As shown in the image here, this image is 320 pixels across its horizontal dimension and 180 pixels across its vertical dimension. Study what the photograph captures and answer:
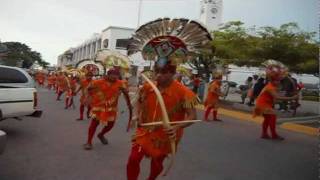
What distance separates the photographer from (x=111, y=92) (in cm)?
984

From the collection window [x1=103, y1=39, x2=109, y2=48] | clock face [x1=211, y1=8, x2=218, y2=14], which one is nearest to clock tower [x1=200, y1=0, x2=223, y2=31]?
clock face [x1=211, y1=8, x2=218, y2=14]

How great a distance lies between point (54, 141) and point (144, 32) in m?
4.15

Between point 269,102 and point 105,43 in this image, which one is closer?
point 269,102

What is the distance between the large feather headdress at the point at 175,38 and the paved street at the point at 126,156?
1.81 m

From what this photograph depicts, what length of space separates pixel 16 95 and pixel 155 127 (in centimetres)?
592

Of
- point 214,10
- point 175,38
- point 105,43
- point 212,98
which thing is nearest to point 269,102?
point 212,98

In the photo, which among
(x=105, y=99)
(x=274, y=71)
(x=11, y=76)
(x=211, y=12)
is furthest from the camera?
(x=211, y=12)

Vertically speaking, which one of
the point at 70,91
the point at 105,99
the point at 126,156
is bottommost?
the point at 126,156

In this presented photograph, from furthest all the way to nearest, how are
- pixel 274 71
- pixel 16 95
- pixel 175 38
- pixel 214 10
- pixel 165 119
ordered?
pixel 214 10
pixel 274 71
pixel 16 95
pixel 175 38
pixel 165 119

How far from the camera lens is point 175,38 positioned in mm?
6719

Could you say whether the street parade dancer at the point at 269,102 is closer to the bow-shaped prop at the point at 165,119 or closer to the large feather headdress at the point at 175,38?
the large feather headdress at the point at 175,38

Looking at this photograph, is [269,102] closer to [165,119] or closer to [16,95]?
[16,95]

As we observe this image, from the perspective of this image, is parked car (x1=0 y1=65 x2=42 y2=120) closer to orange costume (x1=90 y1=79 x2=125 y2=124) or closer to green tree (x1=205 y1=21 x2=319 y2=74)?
orange costume (x1=90 y1=79 x2=125 y2=124)

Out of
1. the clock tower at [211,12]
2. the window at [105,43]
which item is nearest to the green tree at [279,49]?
the window at [105,43]
